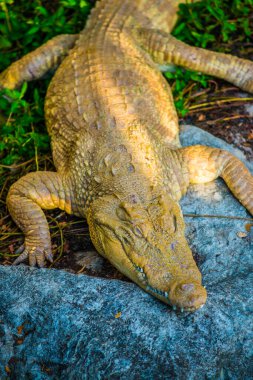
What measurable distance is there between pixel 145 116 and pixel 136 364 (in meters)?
2.25

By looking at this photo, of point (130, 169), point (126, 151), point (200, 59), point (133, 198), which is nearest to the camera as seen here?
point (133, 198)

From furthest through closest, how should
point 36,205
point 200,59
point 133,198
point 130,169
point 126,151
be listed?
point 200,59 < point 36,205 < point 126,151 < point 130,169 < point 133,198

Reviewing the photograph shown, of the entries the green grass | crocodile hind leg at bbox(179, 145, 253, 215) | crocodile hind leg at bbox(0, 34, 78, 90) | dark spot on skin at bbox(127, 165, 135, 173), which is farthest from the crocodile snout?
crocodile hind leg at bbox(0, 34, 78, 90)

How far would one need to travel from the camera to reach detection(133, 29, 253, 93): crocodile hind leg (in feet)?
17.0

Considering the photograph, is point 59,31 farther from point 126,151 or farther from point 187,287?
→ point 187,287

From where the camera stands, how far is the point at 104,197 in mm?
3787

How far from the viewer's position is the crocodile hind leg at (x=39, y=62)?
17.3 ft

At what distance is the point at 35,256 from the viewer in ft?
13.1

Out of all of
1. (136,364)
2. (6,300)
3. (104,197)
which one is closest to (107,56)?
(104,197)

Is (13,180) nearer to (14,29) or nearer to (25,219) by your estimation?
(25,219)

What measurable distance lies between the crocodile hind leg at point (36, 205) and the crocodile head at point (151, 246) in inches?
21.0

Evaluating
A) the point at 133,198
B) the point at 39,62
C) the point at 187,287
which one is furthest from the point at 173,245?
the point at 39,62

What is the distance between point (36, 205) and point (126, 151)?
892mm

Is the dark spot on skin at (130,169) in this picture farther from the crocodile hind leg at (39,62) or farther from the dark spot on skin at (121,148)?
the crocodile hind leg at (39,62)
